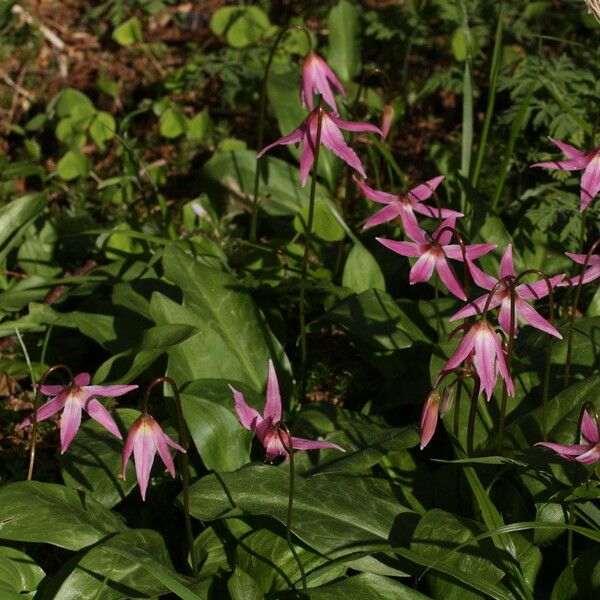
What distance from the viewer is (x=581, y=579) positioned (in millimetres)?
2088

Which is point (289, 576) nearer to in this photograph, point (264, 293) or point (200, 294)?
point (200, 294)

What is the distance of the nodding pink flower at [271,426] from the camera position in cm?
208

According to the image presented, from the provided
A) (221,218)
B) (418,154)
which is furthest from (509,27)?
(221,218)

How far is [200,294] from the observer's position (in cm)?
281

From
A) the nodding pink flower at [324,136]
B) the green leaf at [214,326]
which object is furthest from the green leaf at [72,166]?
the nodding pink flower at [324,136]

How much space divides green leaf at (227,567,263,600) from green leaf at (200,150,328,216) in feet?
5.60

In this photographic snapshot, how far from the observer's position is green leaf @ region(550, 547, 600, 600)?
2.05 metres

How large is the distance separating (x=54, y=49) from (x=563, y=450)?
145 inches

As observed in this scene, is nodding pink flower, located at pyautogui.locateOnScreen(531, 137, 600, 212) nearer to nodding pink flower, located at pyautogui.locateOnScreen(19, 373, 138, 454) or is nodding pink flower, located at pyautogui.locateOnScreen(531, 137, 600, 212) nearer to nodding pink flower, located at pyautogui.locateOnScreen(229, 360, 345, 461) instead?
nodding pink flower, located at pyautogui.locateOnScreen(229, 360, 345, 461)

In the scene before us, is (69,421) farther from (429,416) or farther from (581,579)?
(581,579)

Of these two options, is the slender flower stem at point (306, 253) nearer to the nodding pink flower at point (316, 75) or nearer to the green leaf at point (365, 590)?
the nodding pink flower at point (316, 75)

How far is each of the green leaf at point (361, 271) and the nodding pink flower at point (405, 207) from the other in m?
0.44

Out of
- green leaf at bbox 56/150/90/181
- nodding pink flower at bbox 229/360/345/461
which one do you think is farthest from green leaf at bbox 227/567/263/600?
green leaf at bbox 56/150/90/181

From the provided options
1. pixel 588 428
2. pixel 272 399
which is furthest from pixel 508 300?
pixel 272 399
